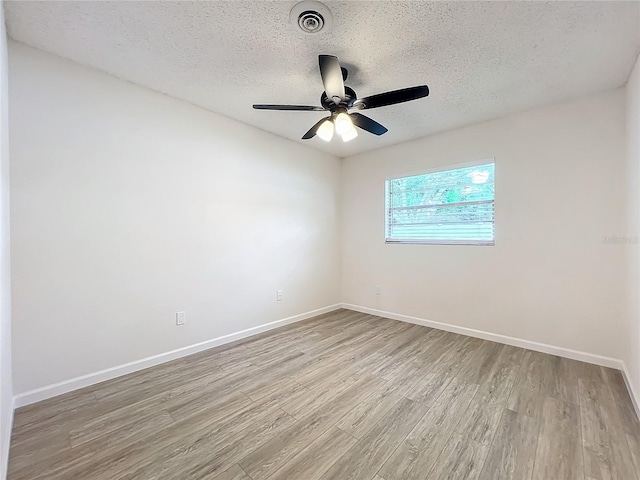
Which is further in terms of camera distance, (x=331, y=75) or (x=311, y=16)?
(x=331, y=75)

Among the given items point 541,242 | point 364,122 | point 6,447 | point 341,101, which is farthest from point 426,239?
point 6,447

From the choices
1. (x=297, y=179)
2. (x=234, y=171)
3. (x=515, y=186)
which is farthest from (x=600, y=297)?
(x=234, y=171)

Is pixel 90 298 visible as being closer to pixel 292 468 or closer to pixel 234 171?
pixel 234 171

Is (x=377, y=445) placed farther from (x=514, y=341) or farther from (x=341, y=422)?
(x=514, y=341)

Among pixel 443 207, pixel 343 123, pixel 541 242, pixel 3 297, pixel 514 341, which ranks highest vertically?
pixel 343 123

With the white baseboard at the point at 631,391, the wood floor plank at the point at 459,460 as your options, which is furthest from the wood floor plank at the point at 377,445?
the white baseboard at the point at 631,391

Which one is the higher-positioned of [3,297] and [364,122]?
[364,122]

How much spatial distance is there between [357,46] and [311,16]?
416mm

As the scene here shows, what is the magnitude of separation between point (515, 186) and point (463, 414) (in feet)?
7.65

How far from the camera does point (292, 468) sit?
1.44 metres

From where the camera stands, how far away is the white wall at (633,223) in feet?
6.41

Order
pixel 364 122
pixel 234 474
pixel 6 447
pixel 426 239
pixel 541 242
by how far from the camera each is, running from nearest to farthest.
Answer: pixel 234 474, pixel 6 447, pixel 364 122, pixel 541 242, pixel 426 239

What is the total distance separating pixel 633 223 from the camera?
2.10 meters

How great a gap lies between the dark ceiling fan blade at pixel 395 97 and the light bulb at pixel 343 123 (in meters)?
0.11
